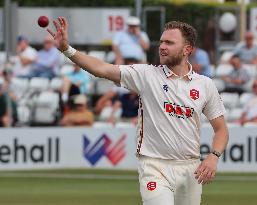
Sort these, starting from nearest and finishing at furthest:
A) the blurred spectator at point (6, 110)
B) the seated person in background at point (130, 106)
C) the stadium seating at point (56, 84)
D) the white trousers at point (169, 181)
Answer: the white trousers at point (169, 181), the blurred spectator at point (6, 110), the seated person in background at point (130, 106), the stadium seating at point (56, 84)

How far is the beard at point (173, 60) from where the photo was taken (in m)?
7.59

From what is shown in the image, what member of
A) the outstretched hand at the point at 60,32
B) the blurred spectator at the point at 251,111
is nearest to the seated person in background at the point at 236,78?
→ the blurred spectator at the point at 251,111

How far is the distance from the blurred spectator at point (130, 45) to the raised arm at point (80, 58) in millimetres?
10988

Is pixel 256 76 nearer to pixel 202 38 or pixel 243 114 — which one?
pixel 243 114

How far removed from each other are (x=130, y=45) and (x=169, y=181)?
11268 mm

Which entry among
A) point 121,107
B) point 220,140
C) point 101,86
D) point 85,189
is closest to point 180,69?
point 220,140

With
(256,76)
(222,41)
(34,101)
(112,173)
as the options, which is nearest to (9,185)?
(112,173)

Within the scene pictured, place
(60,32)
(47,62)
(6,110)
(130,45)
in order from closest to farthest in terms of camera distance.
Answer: (60,32)
(6,110)
(130,45)
(47,62)

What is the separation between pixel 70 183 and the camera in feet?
52.8

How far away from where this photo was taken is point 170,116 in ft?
25.1

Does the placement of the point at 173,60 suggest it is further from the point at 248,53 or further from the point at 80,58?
Answer: the point at 248,53

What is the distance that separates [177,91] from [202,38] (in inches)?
726

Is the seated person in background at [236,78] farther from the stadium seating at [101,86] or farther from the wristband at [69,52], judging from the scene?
the wristband at [69,52]

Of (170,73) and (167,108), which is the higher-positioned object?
(170,73)
